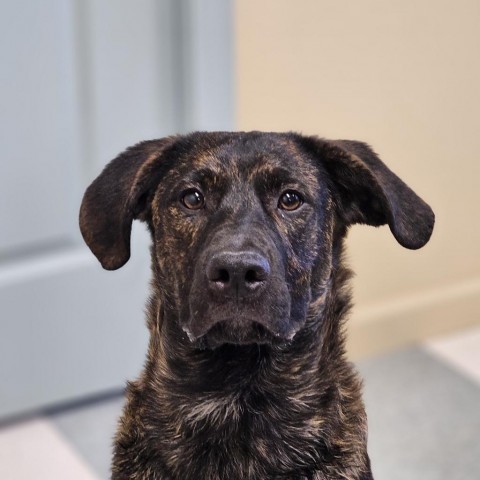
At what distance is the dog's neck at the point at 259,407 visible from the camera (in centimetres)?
199

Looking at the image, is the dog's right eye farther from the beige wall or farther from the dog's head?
the beige wall

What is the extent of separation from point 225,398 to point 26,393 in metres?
1.44

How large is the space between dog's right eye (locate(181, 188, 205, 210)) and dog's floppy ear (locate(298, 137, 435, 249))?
0.21m

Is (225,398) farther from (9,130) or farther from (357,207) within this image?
(9,130)

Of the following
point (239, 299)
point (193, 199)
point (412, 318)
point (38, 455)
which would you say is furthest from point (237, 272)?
point (412, 318)

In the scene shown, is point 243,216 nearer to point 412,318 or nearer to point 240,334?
point 240,334

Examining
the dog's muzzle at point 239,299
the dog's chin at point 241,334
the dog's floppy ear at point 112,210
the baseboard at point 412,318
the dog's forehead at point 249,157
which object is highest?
the dog's forehead at point 249,157

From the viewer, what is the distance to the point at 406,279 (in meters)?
3.76

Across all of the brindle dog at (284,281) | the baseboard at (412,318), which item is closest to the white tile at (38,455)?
the baseboard at (412,318)

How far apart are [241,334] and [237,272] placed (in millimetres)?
114

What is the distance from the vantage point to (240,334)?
1849 millimetres

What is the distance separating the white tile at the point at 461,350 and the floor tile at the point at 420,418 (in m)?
0.04

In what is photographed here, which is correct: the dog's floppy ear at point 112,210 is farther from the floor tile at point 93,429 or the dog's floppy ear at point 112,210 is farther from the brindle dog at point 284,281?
the floor tile at point 93,429

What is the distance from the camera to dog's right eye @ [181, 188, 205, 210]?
6.47 feet
